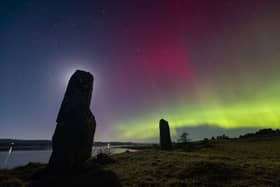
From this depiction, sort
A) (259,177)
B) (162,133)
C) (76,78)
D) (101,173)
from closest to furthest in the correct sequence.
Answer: (259,177) < (101,173) < (76,78) < (162,133)

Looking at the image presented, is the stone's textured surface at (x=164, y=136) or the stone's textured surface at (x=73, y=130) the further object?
the stone's textured surface at (x=164, y=136)

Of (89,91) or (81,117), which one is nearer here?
(81,117)

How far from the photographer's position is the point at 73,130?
78.2 ft

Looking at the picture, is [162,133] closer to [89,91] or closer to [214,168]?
[89,91]

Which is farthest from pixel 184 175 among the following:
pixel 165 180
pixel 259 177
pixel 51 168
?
pixel 51 168

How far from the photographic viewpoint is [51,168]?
23.1m

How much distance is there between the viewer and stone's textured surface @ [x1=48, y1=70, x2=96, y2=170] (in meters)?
23.2

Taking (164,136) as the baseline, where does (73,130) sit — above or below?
below

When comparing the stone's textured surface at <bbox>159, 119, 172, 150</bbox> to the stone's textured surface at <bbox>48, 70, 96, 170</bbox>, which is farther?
A: the stone's textured surface at <bbox>159, 119, 172, 150</bbox>

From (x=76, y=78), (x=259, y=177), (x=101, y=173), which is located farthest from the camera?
(x=76, y=78)

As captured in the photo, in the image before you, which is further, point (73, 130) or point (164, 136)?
point (164, 136)

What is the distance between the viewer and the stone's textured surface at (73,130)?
2322 centimetres

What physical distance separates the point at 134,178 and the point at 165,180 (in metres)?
2.60

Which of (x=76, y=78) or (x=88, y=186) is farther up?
(x=76, y=78)
